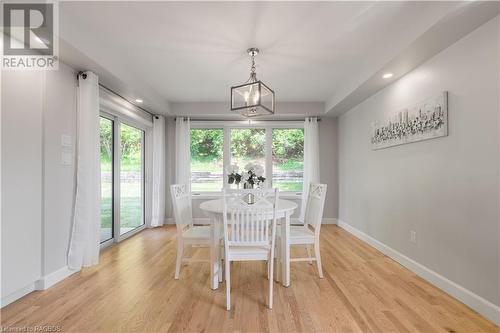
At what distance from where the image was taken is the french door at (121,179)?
149 inches

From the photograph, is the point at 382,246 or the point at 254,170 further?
the point at 382,246

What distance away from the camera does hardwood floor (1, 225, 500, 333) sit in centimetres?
187

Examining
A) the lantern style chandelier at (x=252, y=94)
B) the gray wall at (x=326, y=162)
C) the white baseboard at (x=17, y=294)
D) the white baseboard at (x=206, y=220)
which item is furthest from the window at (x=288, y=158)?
the white baseboard at (x=17, y=294)

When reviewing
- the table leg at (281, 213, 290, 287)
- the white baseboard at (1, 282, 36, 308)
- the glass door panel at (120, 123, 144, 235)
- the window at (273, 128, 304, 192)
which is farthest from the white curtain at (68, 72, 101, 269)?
the window at (273, 128, 304, 192)

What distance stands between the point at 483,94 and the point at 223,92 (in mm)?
3408

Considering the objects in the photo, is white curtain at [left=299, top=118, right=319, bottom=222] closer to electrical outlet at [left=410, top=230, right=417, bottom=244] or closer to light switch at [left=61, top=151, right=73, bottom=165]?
electrical outlet at [left=410, top=230, right=417, bottom=244]

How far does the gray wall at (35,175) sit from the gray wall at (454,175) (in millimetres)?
3829

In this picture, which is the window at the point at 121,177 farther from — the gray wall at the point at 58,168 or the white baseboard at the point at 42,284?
the white baseboard at the point at 42,284

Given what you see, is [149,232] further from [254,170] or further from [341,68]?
[341,68]

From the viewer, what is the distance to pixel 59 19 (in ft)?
6.94

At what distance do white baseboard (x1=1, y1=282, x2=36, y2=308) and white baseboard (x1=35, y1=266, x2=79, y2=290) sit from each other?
48 millimetres

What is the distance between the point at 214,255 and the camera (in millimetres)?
2445

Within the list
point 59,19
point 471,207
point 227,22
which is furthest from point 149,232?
point 471,207

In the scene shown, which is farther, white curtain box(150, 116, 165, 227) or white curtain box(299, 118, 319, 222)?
white curtain box(299, 118, 319, 222)
